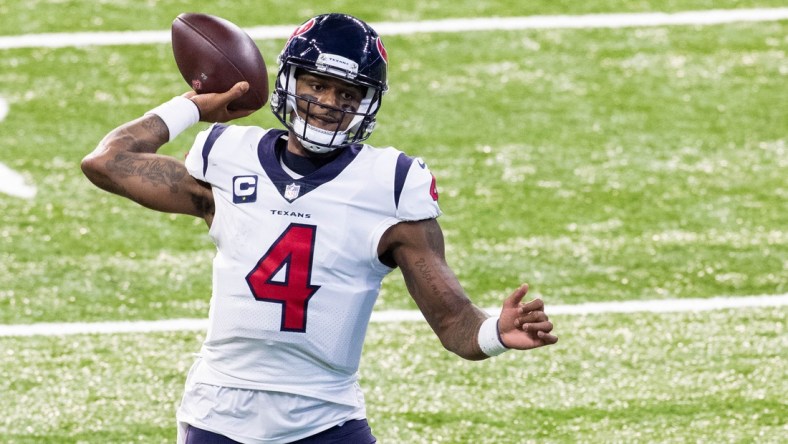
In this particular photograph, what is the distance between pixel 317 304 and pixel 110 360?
2.41 metres

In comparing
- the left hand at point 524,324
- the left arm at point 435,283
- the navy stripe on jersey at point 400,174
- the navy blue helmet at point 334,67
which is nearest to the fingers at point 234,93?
the navy blue helmet at point 334,67

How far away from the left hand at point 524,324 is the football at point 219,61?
120 centimetres

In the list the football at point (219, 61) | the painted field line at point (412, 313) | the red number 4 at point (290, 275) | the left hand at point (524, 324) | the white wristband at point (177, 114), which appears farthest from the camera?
the painted field line at point (412, 313)

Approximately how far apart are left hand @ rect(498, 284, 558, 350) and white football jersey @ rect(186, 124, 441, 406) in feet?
1.26

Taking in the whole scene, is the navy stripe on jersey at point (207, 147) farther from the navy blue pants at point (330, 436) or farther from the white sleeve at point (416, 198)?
the navy blue pants at point (330, 436)

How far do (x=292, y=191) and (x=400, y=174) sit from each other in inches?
11.3

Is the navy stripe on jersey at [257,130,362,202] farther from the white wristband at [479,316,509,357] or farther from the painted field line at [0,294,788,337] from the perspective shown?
the painted field line at [0,294,788,337]

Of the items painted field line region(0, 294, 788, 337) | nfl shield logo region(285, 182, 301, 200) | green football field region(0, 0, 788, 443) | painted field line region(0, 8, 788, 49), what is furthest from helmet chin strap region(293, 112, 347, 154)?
painted field line region(0, 8, 788, 49)

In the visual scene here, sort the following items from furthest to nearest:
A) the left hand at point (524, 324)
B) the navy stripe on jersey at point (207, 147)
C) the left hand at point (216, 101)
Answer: the left hand at point (216, 101) → the navy stripe on jersey at point (207, 147) → the left hand at point (524, 324)

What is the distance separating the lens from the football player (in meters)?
3.59

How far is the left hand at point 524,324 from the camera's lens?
335 centimetres

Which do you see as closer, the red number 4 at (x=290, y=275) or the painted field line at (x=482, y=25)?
the red number 4 at (x=290, y=275)

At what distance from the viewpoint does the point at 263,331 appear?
142 inches

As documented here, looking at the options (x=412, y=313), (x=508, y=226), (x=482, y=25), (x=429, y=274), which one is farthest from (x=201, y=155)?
(x=482, y=25)
